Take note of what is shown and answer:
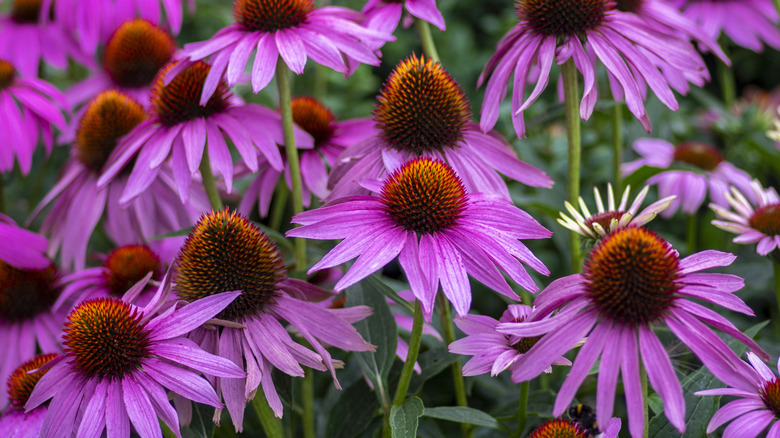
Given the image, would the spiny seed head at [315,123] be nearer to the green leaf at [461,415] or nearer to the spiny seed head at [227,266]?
the spiny seed head at [227,266]

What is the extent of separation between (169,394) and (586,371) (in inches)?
20.6

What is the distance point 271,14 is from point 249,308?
48cm

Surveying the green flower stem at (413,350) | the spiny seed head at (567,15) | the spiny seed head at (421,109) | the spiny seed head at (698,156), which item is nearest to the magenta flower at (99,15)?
the spiny seed head at (421,109)

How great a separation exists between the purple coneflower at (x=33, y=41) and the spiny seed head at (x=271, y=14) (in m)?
0.85

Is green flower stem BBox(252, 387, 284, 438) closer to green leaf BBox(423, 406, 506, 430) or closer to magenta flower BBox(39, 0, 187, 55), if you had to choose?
green leaf BBox(423, 406, 506, 430)

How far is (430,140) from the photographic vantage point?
1061mm

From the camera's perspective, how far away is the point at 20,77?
1829mm

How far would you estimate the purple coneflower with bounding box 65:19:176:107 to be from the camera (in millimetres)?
1581

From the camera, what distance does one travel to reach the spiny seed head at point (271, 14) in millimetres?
1124

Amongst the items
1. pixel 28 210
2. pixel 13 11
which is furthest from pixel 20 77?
pixel 28 210

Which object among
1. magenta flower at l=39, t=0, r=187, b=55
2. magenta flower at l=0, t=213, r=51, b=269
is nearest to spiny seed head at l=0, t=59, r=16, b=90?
magenta flower at l=39, t=0, r=187, b=55

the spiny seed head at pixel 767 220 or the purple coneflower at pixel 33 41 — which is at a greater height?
the purple coneflower at pixel 33 41

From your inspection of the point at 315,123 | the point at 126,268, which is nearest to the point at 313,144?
the point at 315,123

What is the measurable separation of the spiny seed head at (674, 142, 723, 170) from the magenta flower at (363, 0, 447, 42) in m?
0.83
